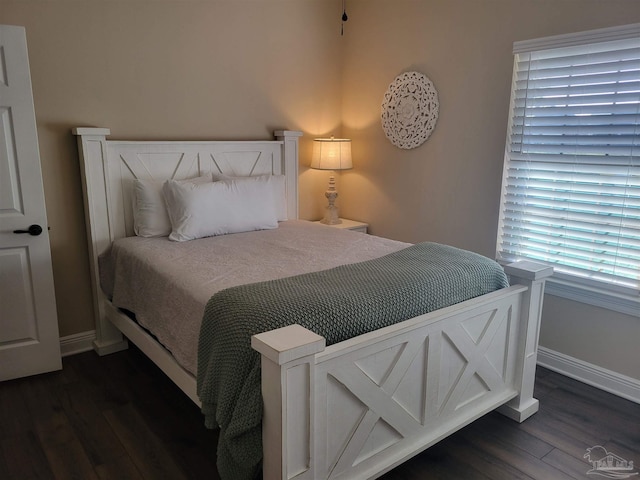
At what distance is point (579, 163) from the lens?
9.00 feet

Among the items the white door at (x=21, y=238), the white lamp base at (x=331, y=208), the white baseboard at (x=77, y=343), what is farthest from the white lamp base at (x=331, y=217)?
the white door at (x=21, y=238)

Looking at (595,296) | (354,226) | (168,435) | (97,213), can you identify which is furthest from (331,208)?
(168,435)

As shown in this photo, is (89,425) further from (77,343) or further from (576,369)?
(576,369)

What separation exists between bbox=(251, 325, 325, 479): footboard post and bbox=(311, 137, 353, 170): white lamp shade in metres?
2.58

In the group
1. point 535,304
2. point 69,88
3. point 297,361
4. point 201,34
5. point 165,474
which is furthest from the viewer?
point 201,34

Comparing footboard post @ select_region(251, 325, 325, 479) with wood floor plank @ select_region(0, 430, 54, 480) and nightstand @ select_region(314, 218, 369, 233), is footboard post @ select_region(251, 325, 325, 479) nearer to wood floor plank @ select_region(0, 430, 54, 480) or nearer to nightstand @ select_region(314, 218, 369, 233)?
wood floor plank @ select_region(0, 430, 54, 480)

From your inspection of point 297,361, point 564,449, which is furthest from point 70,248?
point 564,449

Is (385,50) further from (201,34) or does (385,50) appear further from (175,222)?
(175,222)

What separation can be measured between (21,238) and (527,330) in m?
2.73

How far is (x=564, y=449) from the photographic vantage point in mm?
2223

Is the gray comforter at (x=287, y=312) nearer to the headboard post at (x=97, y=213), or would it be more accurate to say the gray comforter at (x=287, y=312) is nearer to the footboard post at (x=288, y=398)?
the footboard post at (x=288, y=398)

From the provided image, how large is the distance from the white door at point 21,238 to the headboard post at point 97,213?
272 mm

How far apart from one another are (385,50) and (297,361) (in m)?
3.04

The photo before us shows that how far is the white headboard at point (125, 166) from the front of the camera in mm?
2936
